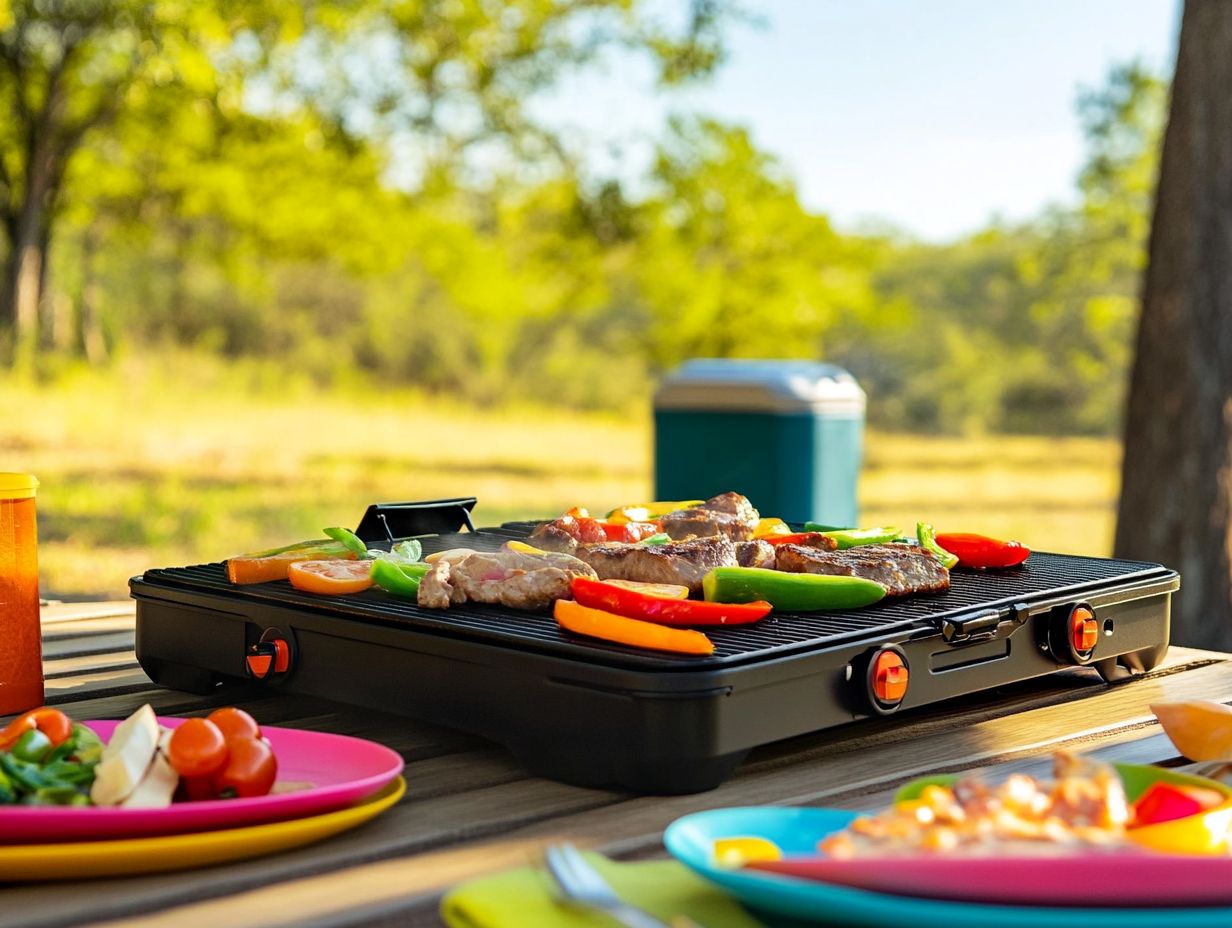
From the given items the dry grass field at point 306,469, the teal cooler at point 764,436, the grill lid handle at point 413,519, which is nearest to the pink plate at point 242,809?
the grill lid handle at point 413,519

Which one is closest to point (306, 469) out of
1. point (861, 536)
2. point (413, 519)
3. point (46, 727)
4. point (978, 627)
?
point (413, 519)

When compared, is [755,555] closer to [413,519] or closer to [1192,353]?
[413,519]

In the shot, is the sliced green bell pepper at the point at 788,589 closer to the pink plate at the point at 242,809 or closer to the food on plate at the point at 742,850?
the pink plate at the point at 242,809

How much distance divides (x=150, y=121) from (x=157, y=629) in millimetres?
14084

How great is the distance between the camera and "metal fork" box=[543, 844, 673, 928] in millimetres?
1146

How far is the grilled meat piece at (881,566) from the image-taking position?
2.21 meters

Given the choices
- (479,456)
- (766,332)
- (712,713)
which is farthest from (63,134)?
(712,713)

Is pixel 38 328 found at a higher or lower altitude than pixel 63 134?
lower

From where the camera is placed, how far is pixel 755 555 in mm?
2312

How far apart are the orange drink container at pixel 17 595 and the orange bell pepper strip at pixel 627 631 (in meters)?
0.82

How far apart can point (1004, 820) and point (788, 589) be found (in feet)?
2.97

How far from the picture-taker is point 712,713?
5.69 ft

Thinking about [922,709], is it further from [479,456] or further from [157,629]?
[479,456]

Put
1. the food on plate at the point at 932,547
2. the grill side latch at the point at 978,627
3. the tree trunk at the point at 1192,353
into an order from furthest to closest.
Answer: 1. the tree trunk at the point at 1192,353
2. the food on plate at the point at 932,547
3. the grill side latch at the point at 978,627
